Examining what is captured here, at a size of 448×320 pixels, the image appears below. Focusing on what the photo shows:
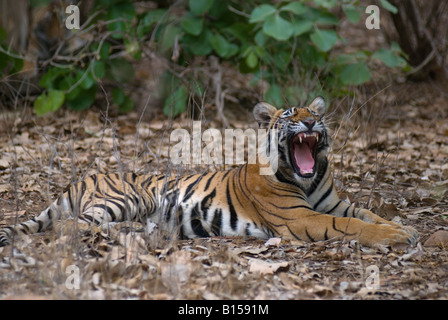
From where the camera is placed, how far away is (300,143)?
4.72 meters

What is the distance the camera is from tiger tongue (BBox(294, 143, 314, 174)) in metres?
4.62

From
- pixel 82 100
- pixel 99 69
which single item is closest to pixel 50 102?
pixel 82 100

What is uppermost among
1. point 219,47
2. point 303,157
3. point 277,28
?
point 277,28

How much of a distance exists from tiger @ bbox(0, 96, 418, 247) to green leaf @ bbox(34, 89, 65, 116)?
3.11 m

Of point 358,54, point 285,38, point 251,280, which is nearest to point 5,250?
point 251,280

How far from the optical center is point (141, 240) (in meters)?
3.98

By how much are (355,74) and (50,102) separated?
3.92m

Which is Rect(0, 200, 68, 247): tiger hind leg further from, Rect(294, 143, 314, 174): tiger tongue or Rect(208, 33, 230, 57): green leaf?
Rect(208, 33, 230, 57): green leaf

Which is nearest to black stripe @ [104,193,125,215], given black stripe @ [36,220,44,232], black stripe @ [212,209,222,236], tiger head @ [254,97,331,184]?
black stripe @ [36,220,44,232]

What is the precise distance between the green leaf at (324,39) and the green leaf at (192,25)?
1.44 meters

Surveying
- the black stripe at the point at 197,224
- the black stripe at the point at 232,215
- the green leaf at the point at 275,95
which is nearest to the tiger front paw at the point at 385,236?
the black stripe at the point at 232,215

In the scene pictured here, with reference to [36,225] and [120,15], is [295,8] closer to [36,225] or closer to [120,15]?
[120,15]

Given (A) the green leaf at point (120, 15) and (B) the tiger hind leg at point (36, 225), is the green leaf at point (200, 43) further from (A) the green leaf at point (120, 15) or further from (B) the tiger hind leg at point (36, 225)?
(B) the tiger hind leg at point (36, 225)

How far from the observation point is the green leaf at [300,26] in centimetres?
723
